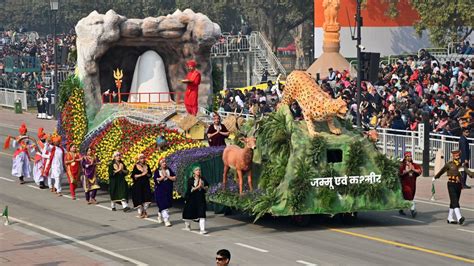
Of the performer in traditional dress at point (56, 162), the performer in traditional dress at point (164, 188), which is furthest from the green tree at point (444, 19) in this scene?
the performer in traditional dress at point (164, 188)

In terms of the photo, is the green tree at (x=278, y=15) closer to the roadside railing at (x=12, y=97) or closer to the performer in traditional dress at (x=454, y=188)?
the roadside railing at (x=12, y=97)

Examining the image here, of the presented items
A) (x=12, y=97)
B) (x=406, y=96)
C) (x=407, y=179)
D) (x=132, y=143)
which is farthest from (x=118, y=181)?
(x=12, y=97)

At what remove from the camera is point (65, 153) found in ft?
102

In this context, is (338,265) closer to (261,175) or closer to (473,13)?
(261,175)

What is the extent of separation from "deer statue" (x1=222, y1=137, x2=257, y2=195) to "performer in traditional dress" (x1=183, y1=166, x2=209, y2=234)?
37.8 inches

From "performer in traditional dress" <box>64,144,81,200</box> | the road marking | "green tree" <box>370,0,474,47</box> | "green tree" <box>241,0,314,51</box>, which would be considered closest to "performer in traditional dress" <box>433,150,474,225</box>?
the road marking

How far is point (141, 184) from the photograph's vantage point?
87.0 feet

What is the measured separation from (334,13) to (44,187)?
1266 inches

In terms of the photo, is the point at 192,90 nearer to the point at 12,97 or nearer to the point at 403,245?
the point at 403,245

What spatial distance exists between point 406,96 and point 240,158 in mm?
18031

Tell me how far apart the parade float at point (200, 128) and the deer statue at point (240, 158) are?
0.04 m

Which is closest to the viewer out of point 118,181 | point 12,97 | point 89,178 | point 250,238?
point 250,238

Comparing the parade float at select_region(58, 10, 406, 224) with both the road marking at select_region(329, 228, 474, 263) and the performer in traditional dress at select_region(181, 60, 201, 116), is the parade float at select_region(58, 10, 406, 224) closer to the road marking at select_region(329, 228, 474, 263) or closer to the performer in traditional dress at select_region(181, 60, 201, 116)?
the performer in traditional dress at select_region(181, 60, 201, 116)

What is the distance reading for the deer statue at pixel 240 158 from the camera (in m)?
25.1
